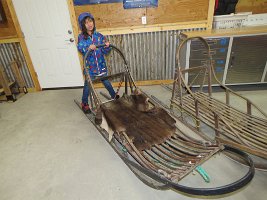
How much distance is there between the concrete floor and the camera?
6.30 feet

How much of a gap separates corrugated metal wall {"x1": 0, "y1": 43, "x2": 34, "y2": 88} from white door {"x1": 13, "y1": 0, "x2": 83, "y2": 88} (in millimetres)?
215

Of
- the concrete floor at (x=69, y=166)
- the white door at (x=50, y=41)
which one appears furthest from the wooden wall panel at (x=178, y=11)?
the concrete floor at (x=69, y=166)

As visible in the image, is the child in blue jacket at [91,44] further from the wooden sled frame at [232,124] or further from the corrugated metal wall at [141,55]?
the wooden sled frame at [232,124]

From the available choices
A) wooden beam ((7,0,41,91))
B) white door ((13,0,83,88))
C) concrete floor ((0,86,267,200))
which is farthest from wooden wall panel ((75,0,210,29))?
concrete floor ((0,86,267,200))

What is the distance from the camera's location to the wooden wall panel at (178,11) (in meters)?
3.55

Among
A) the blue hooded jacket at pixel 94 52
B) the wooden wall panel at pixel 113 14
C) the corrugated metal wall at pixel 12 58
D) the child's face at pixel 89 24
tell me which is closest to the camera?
the child's face at pixel 89 24

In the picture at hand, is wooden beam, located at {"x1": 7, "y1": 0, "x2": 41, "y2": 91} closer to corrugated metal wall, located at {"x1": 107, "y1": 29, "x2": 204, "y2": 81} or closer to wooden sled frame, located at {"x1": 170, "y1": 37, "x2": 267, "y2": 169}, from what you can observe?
corrugated metal wall, located at {"x1": 107, "y1": 29, "x2": 204, "y2": 81}

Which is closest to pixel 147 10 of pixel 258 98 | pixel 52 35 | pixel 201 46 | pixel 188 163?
pixel 201 46

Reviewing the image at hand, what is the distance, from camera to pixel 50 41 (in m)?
3.97

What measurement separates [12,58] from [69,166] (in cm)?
308

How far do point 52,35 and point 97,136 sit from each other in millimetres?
2450

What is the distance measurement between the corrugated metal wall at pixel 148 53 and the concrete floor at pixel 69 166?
154 centimetres

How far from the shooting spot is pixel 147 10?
3.62 metres

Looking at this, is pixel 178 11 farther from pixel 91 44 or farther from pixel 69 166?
pixel 69 166
